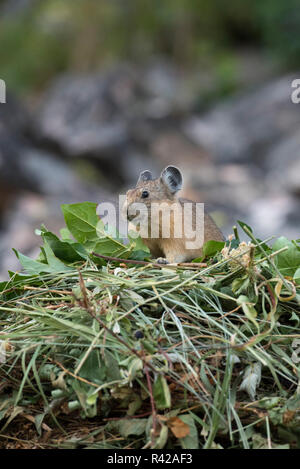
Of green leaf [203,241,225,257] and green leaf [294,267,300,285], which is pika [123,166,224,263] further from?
green leaf [294,267,300,285]

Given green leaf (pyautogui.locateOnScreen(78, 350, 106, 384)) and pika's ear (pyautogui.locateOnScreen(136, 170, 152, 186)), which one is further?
pika's ear (pyautogui.locateOnScreen(136, 170, 152, 186))

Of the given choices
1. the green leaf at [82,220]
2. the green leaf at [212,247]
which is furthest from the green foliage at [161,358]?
the green leaf at [82,220]

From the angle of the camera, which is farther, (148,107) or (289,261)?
(148,107)

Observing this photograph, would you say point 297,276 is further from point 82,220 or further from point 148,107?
point 148,107

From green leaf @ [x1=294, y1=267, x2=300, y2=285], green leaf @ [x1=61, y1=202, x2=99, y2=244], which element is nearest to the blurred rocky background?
green leaf @ [x1=61, y1=202, x2=99, y2=244]

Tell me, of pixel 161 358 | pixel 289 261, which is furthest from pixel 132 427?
pixel 289 261
